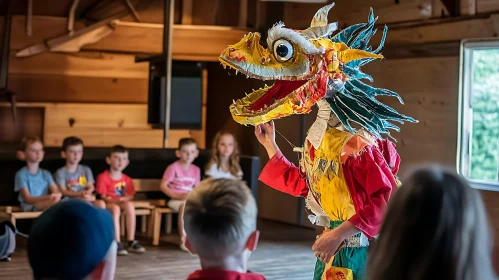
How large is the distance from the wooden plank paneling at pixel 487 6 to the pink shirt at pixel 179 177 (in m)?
2.63

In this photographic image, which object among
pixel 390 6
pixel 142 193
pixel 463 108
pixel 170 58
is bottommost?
pixel 142 193

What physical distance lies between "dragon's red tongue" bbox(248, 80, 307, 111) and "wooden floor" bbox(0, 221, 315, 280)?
245 cm

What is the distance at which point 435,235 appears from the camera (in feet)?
4.35

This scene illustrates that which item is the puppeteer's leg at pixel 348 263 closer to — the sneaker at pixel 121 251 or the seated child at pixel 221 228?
the seated child at pixel 221 228

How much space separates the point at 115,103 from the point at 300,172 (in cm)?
543

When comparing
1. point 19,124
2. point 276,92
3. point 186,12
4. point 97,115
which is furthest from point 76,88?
point 276,92

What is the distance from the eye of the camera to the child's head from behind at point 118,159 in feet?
20.1

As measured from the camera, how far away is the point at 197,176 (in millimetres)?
6484

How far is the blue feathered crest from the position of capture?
2.82m

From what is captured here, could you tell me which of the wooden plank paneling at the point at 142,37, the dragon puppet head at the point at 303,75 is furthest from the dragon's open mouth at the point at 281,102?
the wooden plank paneling at the point at 142,37

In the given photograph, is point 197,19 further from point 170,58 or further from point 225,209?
point 225,209

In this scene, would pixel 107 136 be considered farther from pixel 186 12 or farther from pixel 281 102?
pixel 281 102

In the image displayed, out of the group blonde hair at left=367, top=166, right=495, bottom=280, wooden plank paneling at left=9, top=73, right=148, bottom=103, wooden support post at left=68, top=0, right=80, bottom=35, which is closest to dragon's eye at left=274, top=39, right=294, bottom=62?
blonde hair at left=367, top=166, right=495, bottom=280

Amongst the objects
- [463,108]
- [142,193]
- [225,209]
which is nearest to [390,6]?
[463,108]
